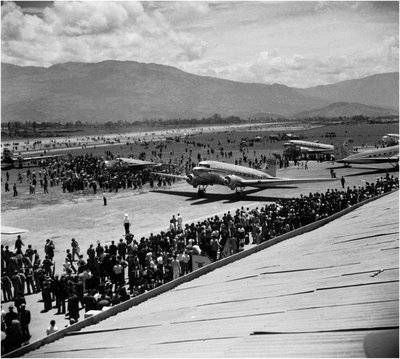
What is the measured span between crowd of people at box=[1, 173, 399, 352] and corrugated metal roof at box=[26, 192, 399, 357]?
9.57 feet

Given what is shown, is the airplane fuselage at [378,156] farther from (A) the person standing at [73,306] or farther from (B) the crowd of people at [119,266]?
(A) the person standing at [73,306]

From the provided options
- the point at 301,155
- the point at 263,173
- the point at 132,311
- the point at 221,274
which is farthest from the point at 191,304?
the point at 301,155

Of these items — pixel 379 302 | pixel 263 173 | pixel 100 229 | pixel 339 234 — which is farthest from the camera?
pixel 263 173

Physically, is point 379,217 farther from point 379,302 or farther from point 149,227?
point 149,227

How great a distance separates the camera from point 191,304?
11430 mm

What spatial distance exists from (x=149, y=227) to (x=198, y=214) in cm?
495

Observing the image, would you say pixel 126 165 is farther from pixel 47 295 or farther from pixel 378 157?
pixel 47 295

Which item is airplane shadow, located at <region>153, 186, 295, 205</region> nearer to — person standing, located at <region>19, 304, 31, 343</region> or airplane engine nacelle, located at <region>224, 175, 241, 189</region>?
airplane engine nacelle, located at <region>224, 175, 241, 189</region>

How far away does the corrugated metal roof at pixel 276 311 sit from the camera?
6875 mm

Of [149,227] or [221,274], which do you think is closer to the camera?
[221,274]

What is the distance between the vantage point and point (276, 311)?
8.97 meters

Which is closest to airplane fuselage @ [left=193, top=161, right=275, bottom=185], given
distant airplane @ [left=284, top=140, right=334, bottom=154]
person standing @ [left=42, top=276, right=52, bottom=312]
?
person standing @ [left=42, top=276, right=52, bottom=312]

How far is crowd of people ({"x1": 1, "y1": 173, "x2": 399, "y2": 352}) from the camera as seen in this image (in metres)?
14.9

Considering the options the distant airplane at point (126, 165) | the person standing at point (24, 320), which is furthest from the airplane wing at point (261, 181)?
the person standing at point (24, 320)
